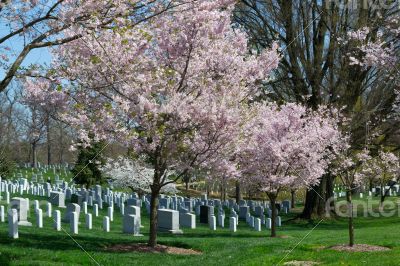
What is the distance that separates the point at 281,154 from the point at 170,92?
7.38m

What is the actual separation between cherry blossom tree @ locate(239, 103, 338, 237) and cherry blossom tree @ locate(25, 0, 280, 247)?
5.37m

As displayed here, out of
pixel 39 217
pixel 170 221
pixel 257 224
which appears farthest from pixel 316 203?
pixel 39 217

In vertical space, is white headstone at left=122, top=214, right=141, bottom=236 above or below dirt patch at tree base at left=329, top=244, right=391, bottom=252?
above

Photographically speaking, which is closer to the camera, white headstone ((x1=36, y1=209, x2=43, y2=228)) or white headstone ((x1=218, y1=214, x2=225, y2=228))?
white headstone ((x1=36, y1=209, x2=43, y2=228))

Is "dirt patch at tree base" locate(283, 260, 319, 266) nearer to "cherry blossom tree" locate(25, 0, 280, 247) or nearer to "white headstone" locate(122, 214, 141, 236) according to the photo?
"cherry blossom tree" locate(25, 0, 280, 247)

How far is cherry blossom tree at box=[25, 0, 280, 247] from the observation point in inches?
508

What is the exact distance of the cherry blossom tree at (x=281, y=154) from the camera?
64.7ft

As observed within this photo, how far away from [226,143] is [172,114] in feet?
5.52

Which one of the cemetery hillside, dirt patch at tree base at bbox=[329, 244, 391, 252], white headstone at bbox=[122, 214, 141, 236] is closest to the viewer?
the cemetery hillside

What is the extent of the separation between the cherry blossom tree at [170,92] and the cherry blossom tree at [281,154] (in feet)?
17.6

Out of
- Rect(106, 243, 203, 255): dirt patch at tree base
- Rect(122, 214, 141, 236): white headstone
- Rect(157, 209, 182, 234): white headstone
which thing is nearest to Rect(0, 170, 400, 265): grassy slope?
Rect(106, 243, 203, 255): dirt patch at tree base

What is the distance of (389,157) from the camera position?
27.4 meters

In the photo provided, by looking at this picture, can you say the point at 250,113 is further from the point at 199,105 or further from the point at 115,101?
the point at 115,101

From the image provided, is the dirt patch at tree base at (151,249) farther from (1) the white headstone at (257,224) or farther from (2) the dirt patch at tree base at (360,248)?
(1) the white headstone at (257,224)
